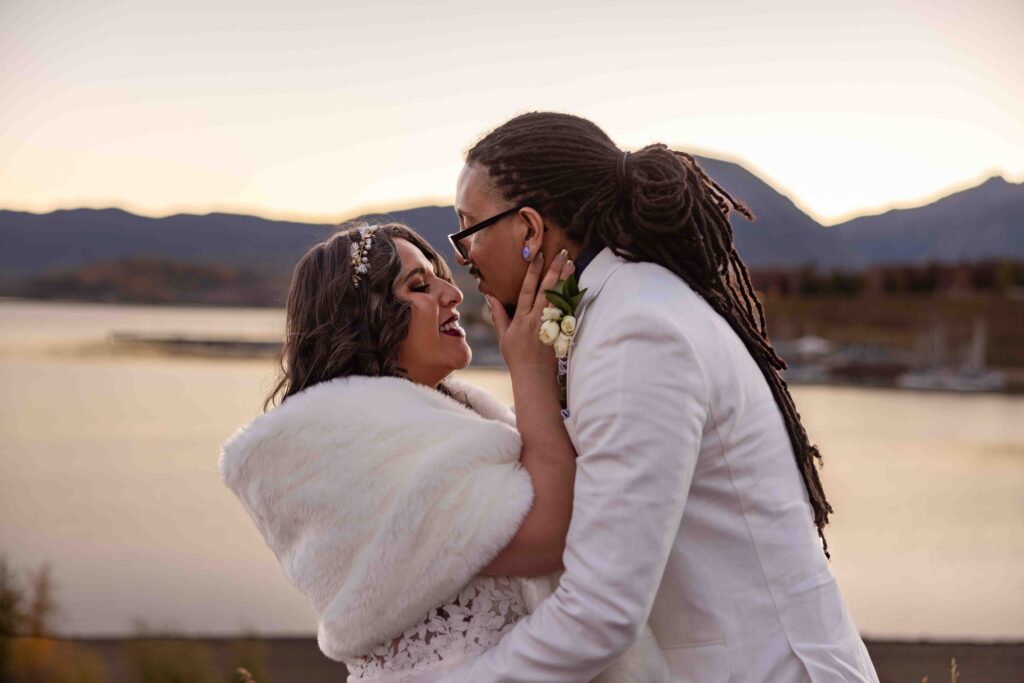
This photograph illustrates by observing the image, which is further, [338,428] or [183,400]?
[183,400]

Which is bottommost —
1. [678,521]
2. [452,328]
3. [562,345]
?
[678,521]

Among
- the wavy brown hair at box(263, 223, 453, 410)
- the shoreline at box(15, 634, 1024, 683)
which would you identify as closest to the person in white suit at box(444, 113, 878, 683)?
the wavy brown hair at box(263, 223, 453, 410)

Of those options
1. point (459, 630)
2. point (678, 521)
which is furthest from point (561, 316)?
point (459, 630)

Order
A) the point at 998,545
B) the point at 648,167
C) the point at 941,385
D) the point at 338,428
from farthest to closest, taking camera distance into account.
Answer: the point at 941,385 < the point at 998,545 < the point at 338,428 < the point at 648,167

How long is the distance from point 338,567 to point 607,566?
657 mm

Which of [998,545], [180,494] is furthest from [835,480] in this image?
[180,494]

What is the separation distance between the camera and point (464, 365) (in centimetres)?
267

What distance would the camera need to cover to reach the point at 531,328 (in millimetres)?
2076

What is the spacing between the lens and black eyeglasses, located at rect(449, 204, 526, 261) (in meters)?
2.08

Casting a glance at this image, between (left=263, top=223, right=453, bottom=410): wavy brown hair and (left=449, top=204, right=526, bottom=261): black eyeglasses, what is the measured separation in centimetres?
37

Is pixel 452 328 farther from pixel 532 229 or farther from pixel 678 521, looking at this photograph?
pixel 678 521

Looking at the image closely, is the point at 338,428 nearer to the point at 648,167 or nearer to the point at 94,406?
the point at 648,167

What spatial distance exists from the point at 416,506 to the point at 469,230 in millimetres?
572

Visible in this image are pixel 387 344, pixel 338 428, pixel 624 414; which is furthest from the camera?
pixel 387 344
